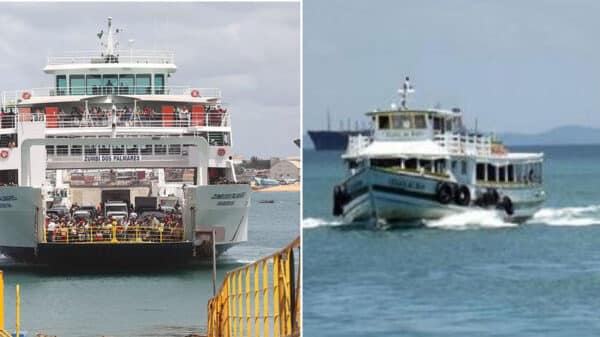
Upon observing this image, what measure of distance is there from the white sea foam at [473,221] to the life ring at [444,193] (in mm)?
199

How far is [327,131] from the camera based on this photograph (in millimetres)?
9320

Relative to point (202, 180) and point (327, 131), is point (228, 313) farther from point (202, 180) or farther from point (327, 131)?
point (202, 180)

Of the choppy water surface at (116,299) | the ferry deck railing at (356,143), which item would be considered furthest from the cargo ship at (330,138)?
the choppy water surface at (116,299)

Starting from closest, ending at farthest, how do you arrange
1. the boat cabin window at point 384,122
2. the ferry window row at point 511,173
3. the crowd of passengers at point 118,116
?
the boat cabin window at point 384,122, the ferry window row at point 511,173, the crowd of passengers at point 118,116

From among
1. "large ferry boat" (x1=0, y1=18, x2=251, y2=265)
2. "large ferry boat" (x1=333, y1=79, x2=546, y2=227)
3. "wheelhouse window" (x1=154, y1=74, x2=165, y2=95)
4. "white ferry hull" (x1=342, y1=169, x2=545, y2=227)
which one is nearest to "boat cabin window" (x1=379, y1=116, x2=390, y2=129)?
"large ferry boat" (x1=333, y1=79, x2=546, y2=227)

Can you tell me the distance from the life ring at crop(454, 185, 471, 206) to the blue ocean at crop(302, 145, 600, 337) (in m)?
0.52

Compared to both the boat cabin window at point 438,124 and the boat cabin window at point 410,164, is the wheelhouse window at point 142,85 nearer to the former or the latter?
the boat cabin window at point 410,164

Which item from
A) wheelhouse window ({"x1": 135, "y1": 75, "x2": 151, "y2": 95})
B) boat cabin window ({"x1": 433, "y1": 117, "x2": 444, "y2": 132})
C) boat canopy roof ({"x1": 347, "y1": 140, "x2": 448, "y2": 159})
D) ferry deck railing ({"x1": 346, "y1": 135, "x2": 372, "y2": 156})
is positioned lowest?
boat canopy roof ({"x1": 347, "y1": 140, "x2": 448, "y2": 159})

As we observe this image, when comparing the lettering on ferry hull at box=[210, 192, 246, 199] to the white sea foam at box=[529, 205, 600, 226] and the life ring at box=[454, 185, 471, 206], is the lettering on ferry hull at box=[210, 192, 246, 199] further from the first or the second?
the white sea foam at box=[529, 205, 600, 226]

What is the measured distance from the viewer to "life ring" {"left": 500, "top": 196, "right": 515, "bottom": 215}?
474 inches

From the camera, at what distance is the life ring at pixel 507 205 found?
1204 cm

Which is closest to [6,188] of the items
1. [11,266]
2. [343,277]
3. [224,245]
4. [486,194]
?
[11,266]

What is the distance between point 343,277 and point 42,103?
1902cm

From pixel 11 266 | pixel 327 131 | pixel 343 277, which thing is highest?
pixel 327 131
